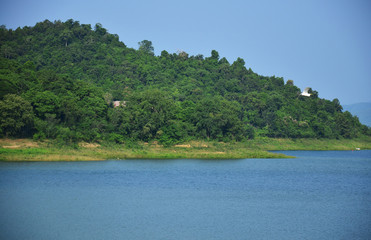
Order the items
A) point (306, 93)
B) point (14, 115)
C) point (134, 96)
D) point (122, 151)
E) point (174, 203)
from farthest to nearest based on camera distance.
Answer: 1. point (306, 93)
2. point (134, 96)
3. point (122, 151)
4. point (14, 115)
5. point (174, 203)

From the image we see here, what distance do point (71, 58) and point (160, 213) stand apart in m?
92.6

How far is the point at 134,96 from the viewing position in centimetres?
7069

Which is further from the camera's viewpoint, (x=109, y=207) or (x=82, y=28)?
(x=82, y=28)

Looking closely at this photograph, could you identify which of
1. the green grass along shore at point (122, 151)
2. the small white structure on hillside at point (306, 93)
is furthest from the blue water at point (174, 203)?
the small white structure on hillside at point (306, 93)

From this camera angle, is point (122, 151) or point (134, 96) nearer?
point (122, 151)

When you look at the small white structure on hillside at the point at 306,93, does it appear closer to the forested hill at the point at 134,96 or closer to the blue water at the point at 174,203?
the forested hill at the point at 134,96

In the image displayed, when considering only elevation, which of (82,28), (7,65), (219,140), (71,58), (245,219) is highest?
(82,28)

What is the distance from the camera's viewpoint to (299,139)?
99375 mm

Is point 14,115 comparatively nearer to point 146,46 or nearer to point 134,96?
point 134,96

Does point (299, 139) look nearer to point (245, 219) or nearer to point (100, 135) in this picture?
point (100, 135)

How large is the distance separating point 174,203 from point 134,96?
133 feet

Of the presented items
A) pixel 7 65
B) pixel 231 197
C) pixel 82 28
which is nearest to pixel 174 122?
pixel 7 65

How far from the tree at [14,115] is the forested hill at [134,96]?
0.13 metres

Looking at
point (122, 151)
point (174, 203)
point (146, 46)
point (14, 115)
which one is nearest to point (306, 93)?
point (146, 46)
